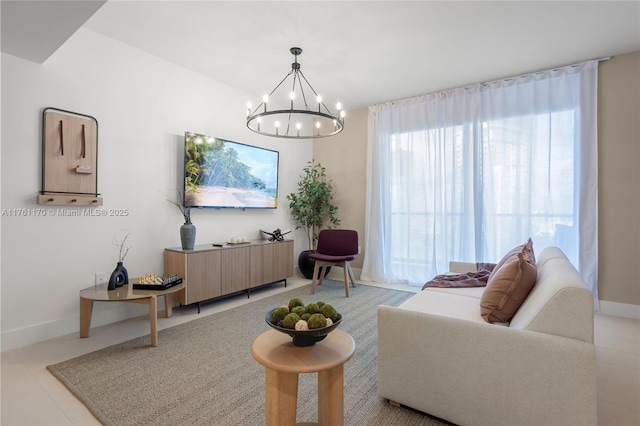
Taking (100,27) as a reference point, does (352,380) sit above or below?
below

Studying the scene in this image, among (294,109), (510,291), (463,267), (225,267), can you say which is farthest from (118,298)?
(294,109)

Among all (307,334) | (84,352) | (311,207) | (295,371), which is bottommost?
(84,352)

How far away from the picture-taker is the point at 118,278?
2.82 metres

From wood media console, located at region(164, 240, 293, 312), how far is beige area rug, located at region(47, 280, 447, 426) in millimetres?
477

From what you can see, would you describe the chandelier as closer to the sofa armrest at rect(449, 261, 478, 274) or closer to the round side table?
the sofa armrest at rect(449, 261, 478, 274)

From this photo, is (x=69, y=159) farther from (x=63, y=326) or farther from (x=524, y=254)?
(x=524, y=254)

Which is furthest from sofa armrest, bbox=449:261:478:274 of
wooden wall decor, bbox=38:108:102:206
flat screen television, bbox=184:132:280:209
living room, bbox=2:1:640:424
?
wooden wall decor, bbox=38:108:102:206

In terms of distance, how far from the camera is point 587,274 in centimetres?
351

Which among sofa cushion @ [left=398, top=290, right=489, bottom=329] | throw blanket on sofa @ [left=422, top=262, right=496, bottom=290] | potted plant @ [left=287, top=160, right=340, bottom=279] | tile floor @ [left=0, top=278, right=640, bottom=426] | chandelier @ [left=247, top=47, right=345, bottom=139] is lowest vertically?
tile floor @ [left=0, top=278, right=640, bottom=426]

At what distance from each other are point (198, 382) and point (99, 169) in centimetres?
220

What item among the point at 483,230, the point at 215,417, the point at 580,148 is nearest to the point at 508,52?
the point at 580,148

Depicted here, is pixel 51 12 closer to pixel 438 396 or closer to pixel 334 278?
pixel 438 396

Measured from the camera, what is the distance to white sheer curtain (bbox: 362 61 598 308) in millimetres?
3576

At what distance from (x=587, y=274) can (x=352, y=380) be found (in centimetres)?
316
